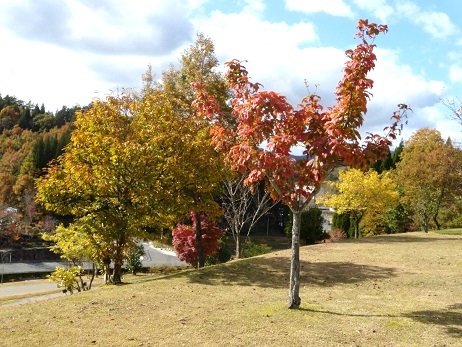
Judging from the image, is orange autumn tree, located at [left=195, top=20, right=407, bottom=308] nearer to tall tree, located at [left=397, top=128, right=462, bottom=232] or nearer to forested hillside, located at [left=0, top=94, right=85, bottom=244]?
forested hillside, located at [left=0, top=94, right=85, bottom=244]

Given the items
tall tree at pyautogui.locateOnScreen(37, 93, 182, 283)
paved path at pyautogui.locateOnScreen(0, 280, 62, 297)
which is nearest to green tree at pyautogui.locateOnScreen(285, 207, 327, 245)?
paved path at pyautogui.locateOnScreen(0, 280, 62, 297)

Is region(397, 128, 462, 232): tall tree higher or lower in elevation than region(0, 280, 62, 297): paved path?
higher

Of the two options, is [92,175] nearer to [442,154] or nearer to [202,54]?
[202,54]

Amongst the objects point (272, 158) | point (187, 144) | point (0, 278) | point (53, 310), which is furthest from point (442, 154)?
point (0, 278)

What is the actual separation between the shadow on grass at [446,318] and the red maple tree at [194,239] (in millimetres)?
15243

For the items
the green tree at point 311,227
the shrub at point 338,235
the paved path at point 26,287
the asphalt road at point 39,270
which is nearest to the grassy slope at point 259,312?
the asphalt road at point 39,270

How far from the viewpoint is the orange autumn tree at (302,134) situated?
798 cm

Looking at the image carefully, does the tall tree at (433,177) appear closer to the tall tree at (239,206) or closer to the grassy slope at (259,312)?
the tall tree at (239,206)

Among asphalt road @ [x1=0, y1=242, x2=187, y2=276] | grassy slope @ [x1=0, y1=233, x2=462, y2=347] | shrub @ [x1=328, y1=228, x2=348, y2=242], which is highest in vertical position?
grassy slope @ [x1=0, y1=233, x2=462, y2=347]

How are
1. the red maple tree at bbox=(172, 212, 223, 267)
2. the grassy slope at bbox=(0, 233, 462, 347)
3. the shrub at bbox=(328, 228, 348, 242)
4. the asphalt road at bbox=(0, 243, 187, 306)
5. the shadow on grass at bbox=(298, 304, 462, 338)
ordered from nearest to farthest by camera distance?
the grassy slope at bbox=(0, 233, 462, 347)
the shadow on grass at bbox=(298, 304, 462, 338)
the asphalt road at bbox=(0, 243, 187, 306)
the red maple tree at bbox=(172, 212, 223, 267)
the shrub at bbox=(328, 228, 348, 242)

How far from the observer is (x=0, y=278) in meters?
33.2

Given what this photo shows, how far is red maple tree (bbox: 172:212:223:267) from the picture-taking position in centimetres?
2355

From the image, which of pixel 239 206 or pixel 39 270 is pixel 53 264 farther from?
pixel 239 206

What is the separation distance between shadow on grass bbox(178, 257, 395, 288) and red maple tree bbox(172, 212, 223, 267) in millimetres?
7748
